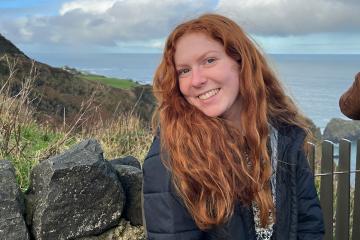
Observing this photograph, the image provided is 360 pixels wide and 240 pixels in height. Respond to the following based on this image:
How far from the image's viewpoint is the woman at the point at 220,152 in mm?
2479

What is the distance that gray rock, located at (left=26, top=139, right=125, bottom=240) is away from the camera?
3.46 m

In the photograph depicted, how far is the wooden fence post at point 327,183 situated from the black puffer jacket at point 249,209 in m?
1.76

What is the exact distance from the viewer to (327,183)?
465 centimetres

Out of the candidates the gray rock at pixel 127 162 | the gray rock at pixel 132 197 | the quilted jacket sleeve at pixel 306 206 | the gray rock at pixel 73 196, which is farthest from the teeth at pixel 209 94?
the gray rock at pixel 127 162

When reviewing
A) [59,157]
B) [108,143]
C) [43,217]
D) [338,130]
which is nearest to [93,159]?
[59,157]

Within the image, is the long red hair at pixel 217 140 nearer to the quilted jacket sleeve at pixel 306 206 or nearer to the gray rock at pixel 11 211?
the quilted jacket sleeve at pixel 306 206

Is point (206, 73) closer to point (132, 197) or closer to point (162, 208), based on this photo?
point (162, 208)

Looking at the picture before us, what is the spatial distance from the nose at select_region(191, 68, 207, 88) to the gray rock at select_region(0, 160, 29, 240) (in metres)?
1.43

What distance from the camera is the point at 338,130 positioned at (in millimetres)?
13523

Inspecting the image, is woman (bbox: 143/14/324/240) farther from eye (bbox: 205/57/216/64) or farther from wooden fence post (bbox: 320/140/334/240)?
wooden fence post (bbox: 320/140/334/240)

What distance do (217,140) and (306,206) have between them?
57 centimetres

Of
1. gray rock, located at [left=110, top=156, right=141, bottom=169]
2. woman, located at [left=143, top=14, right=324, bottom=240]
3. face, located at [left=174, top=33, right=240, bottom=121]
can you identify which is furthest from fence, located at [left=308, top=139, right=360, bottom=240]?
face, located at [left=174, top=33, right=240, bottom=121]

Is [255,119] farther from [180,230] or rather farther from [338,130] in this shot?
[338,130]

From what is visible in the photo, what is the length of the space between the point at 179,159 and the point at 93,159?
117cm
